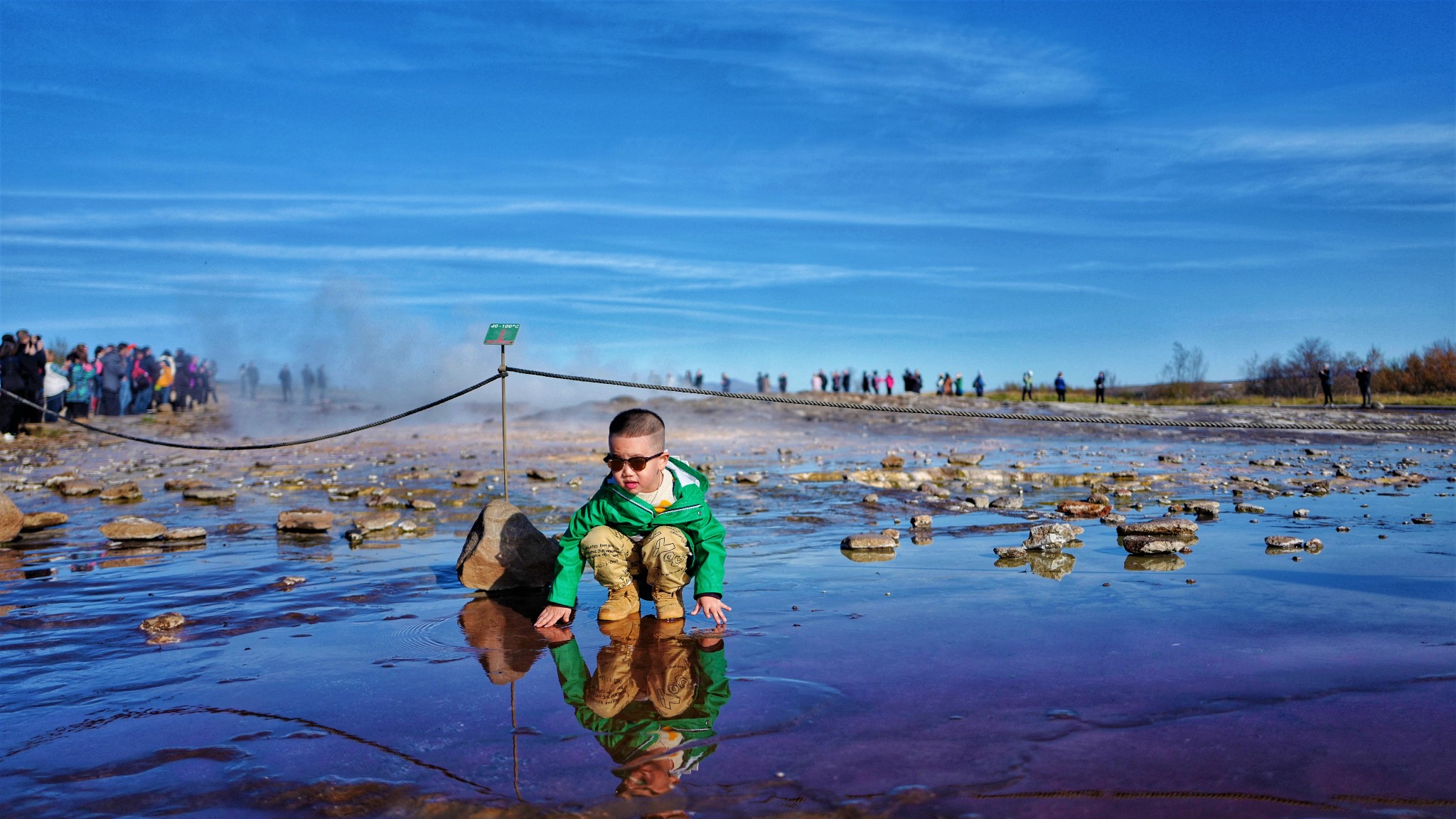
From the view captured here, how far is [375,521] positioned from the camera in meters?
7.78

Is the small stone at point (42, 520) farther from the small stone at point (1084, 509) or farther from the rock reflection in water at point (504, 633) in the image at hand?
the small stone at point (1084, 509)

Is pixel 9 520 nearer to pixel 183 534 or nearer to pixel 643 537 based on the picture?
pixel 183 534

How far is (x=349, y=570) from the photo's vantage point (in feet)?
19.9

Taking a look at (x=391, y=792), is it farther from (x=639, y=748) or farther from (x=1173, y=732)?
(x=1173, y=732)

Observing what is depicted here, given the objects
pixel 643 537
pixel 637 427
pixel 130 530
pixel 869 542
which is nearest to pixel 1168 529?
pixel 869 542

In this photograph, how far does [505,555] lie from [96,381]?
27.9 meters

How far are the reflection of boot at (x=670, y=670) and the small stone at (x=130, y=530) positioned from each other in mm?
4976

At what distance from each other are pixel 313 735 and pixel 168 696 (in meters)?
0.87

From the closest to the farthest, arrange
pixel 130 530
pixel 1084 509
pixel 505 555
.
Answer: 1. pixel 505 555
2. pixel 130 530
3. pixel 1084 509

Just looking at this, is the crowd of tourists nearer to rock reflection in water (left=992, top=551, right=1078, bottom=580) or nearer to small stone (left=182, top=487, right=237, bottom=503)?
small stone (left=182, top=487, right=237, bottom=503)

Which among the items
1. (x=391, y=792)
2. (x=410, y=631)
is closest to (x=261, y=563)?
(x=410, y=631)

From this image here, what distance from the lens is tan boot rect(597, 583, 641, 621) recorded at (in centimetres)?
446

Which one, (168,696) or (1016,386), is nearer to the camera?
(168,696)

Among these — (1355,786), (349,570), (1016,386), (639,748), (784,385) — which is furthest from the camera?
(1016,386)
